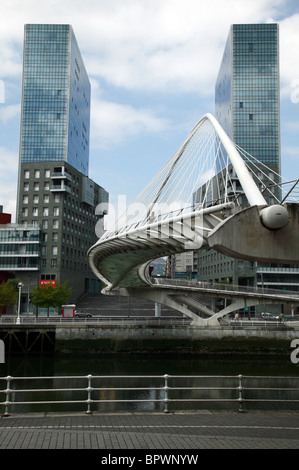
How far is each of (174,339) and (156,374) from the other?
486 inches

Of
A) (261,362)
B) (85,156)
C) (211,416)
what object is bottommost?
(261,362)

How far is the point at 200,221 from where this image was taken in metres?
19.5

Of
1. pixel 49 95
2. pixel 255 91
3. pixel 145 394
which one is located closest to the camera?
pixel 145 394

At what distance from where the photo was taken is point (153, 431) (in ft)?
28.1

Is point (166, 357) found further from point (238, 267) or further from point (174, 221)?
point (238, 267)

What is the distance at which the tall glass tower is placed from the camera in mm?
93625

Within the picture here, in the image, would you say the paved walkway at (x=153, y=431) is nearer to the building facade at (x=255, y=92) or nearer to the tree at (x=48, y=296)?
the tree at (x=48, y=296)

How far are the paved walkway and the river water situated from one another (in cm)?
602

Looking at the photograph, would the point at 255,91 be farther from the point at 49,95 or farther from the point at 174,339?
the point at 174,339

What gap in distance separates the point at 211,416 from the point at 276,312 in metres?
66.7

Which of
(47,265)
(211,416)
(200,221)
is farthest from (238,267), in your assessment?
(211,416)

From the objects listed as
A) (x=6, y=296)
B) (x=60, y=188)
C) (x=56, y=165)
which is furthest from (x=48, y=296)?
(x=56, y=165)

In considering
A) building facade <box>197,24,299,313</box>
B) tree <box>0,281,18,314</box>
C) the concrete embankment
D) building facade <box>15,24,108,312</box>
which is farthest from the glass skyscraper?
the concrete embankment
